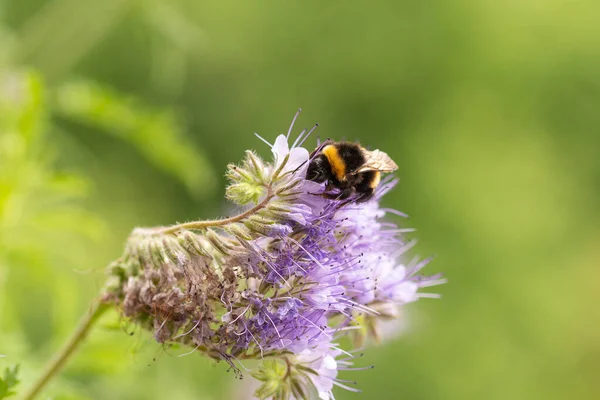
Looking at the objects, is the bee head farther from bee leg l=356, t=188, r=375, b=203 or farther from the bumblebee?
bee leg l=356, t=188, r=375, b=203

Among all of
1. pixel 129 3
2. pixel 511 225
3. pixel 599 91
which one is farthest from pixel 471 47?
pixel 129 3

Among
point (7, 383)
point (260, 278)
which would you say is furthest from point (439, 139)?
point (7, 383)

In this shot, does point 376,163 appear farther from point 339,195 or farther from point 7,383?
point 7,383

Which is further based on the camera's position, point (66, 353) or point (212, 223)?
point (66, 353)

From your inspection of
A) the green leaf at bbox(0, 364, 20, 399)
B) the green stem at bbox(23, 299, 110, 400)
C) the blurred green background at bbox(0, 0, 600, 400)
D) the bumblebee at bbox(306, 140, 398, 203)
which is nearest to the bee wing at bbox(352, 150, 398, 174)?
the bumblebee at bbox(306, 140, 398, 203)

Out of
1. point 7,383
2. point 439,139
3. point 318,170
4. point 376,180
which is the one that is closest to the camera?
point 7,383

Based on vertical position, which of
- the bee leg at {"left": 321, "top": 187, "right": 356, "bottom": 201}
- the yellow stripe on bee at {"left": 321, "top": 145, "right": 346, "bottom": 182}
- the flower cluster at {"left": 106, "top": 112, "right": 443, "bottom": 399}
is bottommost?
the flower cluster at {"left": 106, "top": 112, "right": 443, "bottom": 399}

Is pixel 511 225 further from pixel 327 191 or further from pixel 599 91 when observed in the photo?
pixel 327 191
